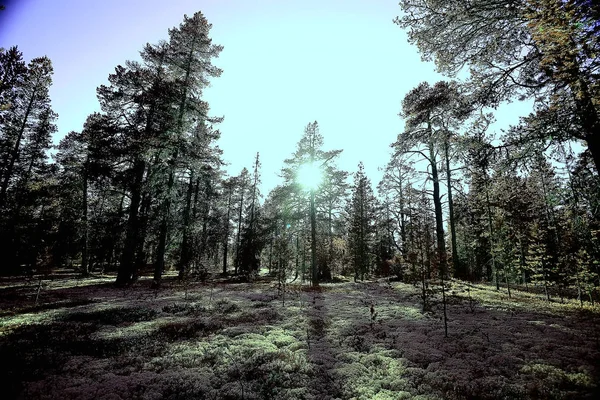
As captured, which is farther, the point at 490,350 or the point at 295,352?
the point at 295,352

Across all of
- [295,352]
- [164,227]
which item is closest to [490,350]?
[295,352]

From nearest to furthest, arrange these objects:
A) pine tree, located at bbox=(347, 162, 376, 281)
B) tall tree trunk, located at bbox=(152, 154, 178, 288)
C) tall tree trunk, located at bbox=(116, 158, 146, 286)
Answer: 1. tall tree trunk, located at bbox=(152, 154, 178, 288)
2. tall tree trunk, located at bbox=(116, 158, 146, 286)
3. pine tree, located at bbox=(347, 162, 376, 281)

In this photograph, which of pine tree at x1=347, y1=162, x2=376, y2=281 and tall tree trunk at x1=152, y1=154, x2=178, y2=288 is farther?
pine tree at x1=347, y1=162, x2=376, y2=281

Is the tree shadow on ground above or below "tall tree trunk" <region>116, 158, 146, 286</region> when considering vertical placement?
below

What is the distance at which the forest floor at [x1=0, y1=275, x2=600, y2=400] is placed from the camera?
637 cm

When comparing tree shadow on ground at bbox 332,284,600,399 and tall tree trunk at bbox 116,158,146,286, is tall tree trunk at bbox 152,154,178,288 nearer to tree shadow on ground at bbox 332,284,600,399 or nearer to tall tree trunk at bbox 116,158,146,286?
tall tree trunk at bbox 116,158,146,286

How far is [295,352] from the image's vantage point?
8.87 metres

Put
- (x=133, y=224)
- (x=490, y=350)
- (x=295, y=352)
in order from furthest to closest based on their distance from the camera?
(x=133, y=224) < (x=295, y=352) < (x=490, y=350)

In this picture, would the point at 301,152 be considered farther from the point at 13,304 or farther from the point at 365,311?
the point at 13,304

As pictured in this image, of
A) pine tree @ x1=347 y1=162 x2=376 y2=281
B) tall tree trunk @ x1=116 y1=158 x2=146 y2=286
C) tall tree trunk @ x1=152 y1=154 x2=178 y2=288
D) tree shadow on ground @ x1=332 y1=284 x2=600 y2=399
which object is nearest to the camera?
tree shadow on ground @ x1=332 y1=284 x2=600 y2=399

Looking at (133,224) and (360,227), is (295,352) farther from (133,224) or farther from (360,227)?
(360,227)

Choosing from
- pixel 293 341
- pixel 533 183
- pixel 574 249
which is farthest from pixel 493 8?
pixel 533 183

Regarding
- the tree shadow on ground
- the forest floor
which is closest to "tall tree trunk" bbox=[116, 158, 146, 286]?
the forest floor

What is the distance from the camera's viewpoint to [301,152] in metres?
25.5
